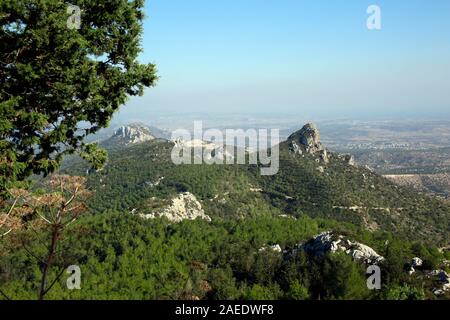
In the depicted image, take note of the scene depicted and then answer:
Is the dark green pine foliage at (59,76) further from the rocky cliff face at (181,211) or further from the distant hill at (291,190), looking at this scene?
the distant hill at (291,190)

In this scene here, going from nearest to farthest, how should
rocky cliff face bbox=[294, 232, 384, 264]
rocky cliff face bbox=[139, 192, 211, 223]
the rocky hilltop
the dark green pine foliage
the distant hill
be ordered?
the dark green pine foliage
rocky cliff face bbox=[294, 232, 384, 264]
rocky cliff face bbox=[139, 192, 211, 223]
the distant hill
the rocky hilltop

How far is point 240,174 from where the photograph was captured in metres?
120

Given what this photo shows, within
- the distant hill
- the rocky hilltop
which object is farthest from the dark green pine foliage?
the rocky hilltop

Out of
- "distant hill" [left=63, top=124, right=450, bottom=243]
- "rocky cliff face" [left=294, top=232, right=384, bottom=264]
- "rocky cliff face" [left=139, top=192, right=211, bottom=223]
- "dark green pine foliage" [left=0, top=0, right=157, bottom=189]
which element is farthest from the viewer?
"distant hill" [left=63, top=124, right=450, bottom=243]

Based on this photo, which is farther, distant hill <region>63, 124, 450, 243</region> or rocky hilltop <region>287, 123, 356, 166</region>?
rocky hilltop <region>287, 123, 356, 166</region>

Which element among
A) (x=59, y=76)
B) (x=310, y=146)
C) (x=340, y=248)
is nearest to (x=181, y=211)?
(x=340, y=248)

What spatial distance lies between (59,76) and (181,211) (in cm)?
7114

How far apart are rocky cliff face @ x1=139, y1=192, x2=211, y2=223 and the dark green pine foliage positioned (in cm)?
5708

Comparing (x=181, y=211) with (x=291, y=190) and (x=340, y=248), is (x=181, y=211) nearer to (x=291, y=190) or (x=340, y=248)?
(x=291, y=190)

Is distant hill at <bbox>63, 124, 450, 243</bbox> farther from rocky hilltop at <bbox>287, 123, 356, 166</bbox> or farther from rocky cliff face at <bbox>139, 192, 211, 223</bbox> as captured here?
rocky cliff face at <bbox>139, 192, 211, 223</bbox>

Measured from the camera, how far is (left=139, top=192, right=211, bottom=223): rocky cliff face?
256ft

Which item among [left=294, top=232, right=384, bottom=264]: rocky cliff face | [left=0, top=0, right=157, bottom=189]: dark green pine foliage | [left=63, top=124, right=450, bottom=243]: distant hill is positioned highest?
[left=0, top=0, right=157, bottom=189]: dark green pine foliage

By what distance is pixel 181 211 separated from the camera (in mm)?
86250
